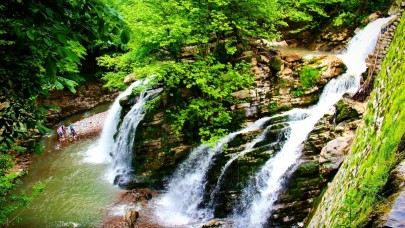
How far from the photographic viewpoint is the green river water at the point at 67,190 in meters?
11.1

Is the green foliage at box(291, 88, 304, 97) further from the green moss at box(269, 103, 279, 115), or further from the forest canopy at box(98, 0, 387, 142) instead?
the forest canopy at box(98, 0, 387, 142)

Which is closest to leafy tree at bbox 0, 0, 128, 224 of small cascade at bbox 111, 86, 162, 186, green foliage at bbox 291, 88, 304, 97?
green foliage at bbox 291, 88, 304, 97

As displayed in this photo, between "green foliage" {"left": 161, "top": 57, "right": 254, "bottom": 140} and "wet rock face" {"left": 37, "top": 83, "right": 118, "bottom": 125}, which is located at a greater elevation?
"green foliage" {"left": 161, "top": 57, "right": 254, "bottom": 140}

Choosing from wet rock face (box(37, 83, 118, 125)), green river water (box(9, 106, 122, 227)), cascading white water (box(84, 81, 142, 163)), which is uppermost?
wet rock face (box(37, 83, 118, 125))

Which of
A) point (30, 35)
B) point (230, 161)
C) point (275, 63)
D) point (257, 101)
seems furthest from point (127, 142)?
point (30, 35)

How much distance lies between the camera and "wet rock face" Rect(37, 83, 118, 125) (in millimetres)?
20761

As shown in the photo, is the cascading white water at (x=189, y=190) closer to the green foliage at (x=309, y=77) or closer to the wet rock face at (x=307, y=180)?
the green foliage at (x=309, y=77)

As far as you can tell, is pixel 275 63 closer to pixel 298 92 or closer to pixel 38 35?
pixel 298 92

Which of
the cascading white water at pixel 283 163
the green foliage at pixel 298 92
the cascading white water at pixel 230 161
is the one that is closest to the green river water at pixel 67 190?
the cascading white water at pixel 230 161

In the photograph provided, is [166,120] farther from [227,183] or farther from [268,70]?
[268,70]

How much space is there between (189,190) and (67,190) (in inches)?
228

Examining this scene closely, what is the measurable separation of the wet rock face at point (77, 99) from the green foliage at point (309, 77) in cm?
1632

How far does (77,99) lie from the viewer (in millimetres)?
22344

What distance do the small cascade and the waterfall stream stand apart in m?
2.60
